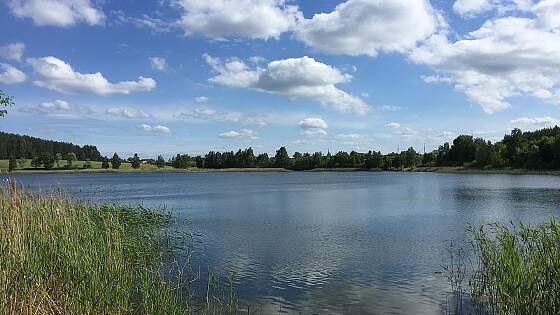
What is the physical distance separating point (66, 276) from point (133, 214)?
14.0m

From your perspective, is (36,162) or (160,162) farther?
(160,162)

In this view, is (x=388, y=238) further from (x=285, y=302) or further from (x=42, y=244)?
(x=42, y=244)

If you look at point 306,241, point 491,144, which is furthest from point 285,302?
point 491,144

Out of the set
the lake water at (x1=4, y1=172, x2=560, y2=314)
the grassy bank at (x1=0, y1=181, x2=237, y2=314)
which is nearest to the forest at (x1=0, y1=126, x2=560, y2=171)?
the lake water at (x1=4, y1=172, x2=560, y2=314)

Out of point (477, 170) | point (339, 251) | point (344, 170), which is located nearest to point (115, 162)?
point (344, 170)

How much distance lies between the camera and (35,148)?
171 metres

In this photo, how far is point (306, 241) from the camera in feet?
71.3

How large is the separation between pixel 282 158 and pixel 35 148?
9061cm

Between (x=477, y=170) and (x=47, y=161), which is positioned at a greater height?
(x=47, y=161)

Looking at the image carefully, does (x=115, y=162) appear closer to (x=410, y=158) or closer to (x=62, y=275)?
(x=410, y=158)

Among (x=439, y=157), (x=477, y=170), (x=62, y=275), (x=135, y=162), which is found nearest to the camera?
(x=62, y=275)

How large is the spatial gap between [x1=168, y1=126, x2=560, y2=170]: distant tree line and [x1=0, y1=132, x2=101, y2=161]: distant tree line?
3424 cm

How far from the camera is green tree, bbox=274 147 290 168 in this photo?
186000 millimetres

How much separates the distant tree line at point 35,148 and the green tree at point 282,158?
237ft
